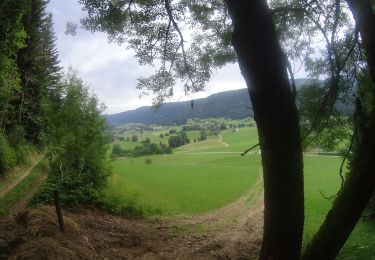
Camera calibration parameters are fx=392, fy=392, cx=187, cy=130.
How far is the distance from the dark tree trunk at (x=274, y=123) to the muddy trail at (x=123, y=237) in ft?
28.6

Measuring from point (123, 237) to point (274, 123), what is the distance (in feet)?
47.8

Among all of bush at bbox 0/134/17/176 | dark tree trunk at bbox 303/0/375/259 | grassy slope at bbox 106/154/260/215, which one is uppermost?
dark tree trunk at bbox 303/0/375/259

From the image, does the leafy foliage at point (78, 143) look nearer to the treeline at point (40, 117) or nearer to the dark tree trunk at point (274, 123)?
the treeline at point (40, 117)

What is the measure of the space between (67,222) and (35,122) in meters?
18.2

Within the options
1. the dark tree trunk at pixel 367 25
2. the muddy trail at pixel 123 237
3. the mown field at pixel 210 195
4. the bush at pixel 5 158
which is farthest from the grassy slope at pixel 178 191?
the dark tree trunk at pixel 367 25

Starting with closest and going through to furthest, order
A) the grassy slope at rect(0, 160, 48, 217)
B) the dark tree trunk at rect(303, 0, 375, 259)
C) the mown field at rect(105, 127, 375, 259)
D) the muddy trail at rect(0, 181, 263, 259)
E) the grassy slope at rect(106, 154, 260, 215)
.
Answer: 1. the dark tree trunk at rect(303, 0, 375, 259)
2. the muddy trail at rect(0, 181, 263, 259)
3. the mown field at rect(105, 127, 375, 259)
4. the grassy slope at rect(0, 160, 48, 217)
5. the grassy slope at rect(106, 154, 260, 215)

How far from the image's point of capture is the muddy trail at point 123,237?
11477 mm

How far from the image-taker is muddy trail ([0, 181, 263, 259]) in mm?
11477

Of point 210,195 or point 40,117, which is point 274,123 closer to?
point 40,117

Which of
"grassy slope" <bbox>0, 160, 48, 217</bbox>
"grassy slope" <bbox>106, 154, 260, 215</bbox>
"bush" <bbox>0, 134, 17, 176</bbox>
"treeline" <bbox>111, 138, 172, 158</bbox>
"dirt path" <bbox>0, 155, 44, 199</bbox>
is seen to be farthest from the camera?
"treeline" <bbox>111, 138, 172, 158</bbox>

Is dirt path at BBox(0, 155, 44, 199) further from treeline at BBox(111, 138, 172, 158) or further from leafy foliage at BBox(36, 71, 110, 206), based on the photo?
treeline at BBox(111, 138, 172, 158)

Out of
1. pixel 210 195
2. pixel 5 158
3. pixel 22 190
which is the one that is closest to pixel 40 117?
pixel 5 158

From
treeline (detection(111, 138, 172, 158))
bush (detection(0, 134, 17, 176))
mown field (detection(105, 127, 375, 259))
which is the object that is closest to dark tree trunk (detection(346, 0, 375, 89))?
mown field (detection(105, 127, 375, 259))

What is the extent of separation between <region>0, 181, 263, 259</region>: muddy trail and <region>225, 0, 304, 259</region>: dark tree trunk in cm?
873
